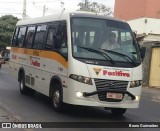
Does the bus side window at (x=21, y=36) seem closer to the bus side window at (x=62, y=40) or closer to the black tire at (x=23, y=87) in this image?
the black tire at (x=23, y=87)

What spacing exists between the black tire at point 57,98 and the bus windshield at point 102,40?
1209mm

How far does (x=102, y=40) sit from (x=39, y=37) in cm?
306

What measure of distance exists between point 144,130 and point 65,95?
2.30 m

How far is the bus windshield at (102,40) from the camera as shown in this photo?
35.9ft

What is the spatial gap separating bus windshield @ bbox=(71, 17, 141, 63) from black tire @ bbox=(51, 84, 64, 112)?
1.21 metres

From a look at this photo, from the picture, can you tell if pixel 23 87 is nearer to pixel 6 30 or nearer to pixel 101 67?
pixel 101 67

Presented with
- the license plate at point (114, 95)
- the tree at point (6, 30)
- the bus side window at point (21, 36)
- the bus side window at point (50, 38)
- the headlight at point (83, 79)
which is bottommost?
the tree at point (6, 30)

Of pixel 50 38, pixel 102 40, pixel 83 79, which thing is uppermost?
pixel 102 40

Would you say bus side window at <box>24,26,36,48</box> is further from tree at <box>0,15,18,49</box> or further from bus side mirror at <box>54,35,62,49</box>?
tree at <box>0,15,18,49</box>

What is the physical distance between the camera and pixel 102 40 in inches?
442

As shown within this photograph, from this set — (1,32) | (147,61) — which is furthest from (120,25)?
(1,32)

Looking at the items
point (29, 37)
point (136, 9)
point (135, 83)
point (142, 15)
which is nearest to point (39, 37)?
point (29, 37)

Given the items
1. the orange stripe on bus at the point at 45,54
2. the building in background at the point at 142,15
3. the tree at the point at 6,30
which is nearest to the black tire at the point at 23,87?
the orange stripe on bus at the point at 45,54

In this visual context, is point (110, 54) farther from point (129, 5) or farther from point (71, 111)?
point (129, 5)
